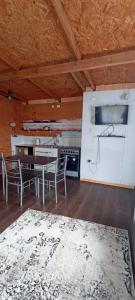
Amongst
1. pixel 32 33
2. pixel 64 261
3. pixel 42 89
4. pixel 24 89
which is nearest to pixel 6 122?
pixel 24 89

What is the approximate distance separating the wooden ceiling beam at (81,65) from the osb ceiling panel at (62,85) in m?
0.69

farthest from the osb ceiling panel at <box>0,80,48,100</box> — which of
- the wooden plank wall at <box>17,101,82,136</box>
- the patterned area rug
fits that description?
the patterned area rug

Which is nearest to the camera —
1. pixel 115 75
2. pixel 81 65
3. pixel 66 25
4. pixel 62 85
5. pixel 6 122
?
pixel 66 25

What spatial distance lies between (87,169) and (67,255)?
8.57 feet

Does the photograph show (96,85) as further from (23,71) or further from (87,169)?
(87,169)

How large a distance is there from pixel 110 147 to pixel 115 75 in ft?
5.36

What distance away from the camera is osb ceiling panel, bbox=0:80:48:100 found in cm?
424

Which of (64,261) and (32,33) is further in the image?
(32,33)

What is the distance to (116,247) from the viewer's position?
190 centimetres

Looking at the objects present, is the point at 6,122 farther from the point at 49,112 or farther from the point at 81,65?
the point at 81,65

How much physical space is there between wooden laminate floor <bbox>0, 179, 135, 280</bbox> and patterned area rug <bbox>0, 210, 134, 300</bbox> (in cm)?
21

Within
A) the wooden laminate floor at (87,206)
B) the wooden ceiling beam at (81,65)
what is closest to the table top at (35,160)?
the wooden laminate floor at (87,206)

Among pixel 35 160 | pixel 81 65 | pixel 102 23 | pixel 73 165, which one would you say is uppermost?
pixel 102 23

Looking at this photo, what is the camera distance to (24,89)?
4.61 meters
